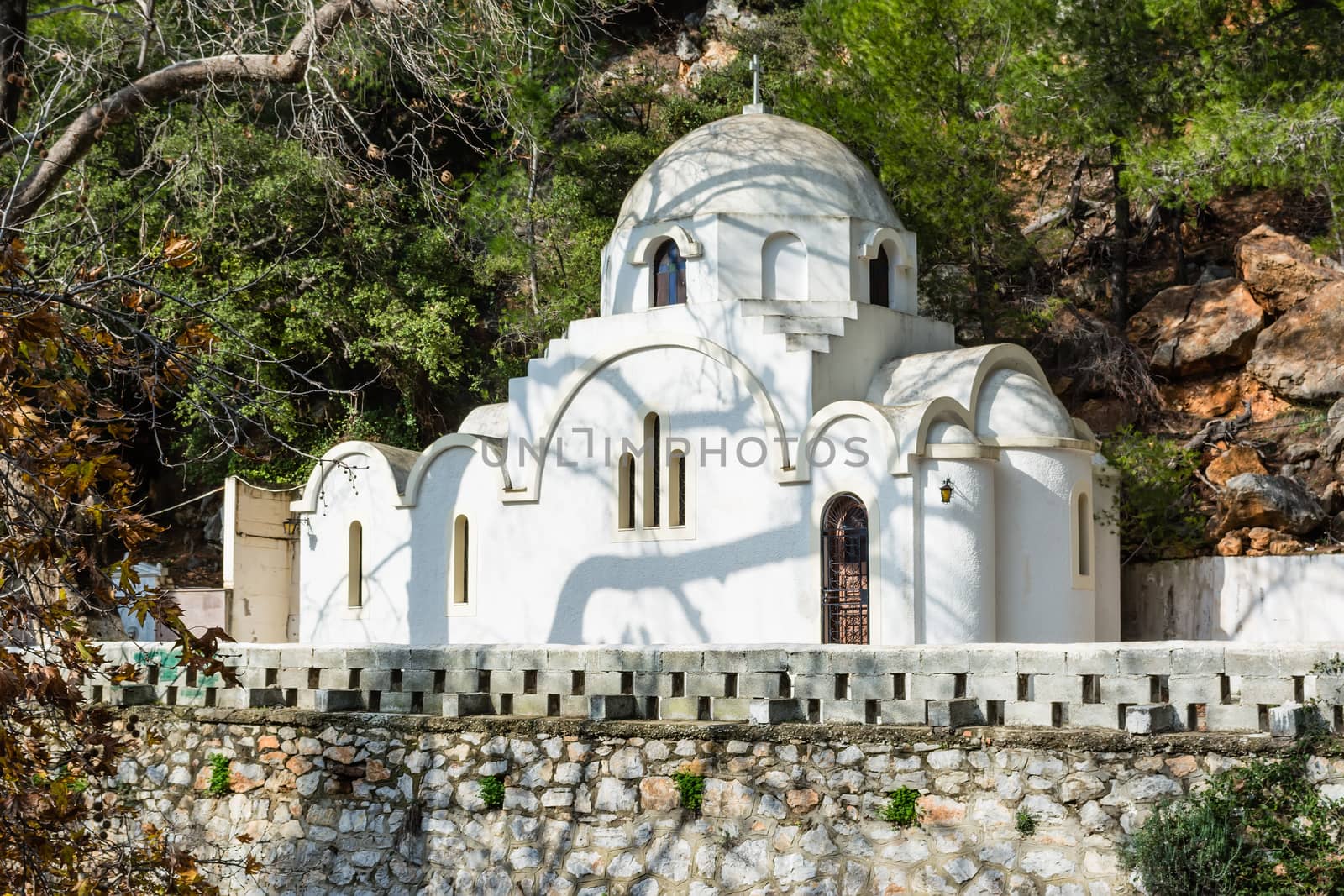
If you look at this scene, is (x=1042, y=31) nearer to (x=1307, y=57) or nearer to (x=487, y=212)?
(x=1307, y=57)

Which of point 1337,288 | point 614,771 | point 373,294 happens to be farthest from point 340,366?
point 614,771

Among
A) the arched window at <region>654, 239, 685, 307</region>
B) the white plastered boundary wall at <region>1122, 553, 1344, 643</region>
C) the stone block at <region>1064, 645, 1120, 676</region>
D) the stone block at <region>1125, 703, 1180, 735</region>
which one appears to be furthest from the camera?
the arched window at <region>654, 239, 685, 307</region>

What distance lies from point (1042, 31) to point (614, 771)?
15852 mm

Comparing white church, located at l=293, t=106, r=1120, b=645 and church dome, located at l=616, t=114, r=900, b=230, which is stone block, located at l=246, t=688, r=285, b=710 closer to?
white church, located at l=293, t=106, r=1120, b=645

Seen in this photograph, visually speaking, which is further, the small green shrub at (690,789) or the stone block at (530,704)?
the stone block at (530,704)

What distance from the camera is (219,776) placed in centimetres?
1166

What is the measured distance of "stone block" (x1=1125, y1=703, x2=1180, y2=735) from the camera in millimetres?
8555

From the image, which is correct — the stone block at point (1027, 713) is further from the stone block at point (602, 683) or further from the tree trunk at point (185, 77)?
the tree trunk at point (185, 77)

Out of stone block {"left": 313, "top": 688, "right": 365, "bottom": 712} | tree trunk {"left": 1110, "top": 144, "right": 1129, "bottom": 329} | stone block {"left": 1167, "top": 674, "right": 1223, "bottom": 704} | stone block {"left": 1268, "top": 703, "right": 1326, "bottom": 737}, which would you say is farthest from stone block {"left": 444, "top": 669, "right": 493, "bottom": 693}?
tree trunk {"left": 1110, "top": 144, "right": 1129, "bottom": 329}

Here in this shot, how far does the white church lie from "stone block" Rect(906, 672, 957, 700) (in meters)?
6.38

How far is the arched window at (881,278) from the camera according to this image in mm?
19141

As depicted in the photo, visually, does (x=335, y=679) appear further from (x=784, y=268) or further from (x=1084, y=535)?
(x=1084, y=535)

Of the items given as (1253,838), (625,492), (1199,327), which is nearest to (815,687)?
(1253,838)

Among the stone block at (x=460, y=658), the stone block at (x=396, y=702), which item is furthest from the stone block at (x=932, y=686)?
the stone block at (x=396, y=702)
